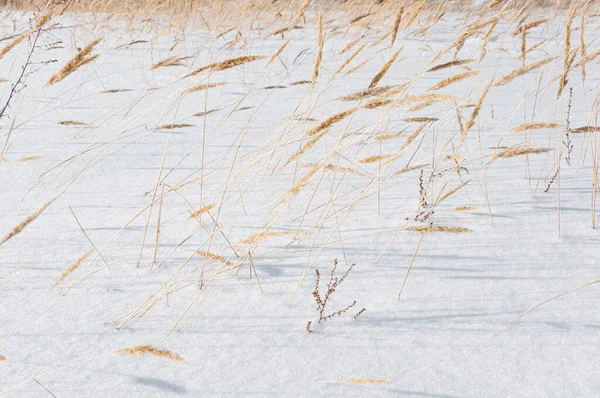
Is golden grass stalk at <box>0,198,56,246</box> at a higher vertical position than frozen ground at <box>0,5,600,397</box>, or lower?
higher

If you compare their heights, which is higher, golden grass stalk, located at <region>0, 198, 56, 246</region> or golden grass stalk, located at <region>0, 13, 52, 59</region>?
golden grass stalk, located at <region>0, 13, 52, 59</region>

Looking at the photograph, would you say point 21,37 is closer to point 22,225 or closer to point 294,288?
point 22,225

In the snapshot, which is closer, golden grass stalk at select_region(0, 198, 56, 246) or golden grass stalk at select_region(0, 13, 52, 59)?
golden grass stalk at select_region(0, 198, 56, 246)

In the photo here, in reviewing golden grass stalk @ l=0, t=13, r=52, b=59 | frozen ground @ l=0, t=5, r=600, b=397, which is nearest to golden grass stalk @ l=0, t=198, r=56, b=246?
frozen ground @ l=0, t=5, r=600, b=397

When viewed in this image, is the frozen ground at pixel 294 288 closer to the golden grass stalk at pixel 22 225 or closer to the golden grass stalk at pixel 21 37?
the golden grass stalk at pixel 22 225

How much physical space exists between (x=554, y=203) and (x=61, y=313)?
1156mm

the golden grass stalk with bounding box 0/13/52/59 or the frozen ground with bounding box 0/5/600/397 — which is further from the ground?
the golden grass stalk with bounding box 0/13/52/59

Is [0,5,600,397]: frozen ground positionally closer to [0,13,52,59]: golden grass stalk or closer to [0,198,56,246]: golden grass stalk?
[0,198,56,246]: golden grass stalk

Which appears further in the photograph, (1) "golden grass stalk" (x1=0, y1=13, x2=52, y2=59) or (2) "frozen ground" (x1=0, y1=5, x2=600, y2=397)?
(1) "golden grass stalk" (x1=0, y1=13, x2=52, y2=59)

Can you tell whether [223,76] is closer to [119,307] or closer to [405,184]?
[405,184]

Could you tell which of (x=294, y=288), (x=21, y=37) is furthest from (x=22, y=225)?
(x=21, y=37)

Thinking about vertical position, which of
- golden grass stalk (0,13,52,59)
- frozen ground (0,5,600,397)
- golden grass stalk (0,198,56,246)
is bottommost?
frozen ground (0,5,600,397)

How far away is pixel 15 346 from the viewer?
91 cm

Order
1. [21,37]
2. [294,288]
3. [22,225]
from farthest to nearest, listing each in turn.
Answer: [21,37], [294,288], [22,225]
